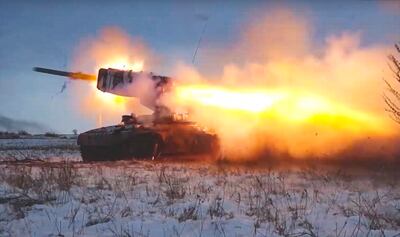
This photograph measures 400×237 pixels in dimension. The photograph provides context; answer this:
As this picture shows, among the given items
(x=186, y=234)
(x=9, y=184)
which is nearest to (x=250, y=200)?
(x=186, y=234)

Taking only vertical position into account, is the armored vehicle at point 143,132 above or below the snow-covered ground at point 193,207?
above

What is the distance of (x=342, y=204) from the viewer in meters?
10.1

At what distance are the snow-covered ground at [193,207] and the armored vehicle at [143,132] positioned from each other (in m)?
7.77

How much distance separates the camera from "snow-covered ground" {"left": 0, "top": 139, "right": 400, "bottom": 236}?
7.82m

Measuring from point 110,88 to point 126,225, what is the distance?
15722 mm

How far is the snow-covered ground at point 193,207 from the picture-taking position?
7.82 meters

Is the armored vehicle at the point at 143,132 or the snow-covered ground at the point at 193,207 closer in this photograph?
the snow-covered ground at the point at 193,207

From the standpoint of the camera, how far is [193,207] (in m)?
9.00

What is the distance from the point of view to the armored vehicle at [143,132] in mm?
21797

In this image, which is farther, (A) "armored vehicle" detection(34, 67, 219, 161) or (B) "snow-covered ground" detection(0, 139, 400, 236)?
(A) "armored vehicle" detection(34, 67, 219, 161)

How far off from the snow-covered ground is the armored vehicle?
7768 mm

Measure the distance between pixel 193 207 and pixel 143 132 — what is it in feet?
43.0

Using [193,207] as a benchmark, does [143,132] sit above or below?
above

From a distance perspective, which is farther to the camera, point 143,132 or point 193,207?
point 143,132
